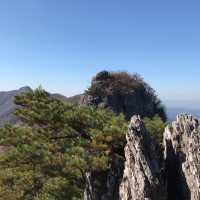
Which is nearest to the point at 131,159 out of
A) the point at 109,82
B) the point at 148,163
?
the point at 148,163

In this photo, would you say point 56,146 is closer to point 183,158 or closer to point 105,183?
point 105,183

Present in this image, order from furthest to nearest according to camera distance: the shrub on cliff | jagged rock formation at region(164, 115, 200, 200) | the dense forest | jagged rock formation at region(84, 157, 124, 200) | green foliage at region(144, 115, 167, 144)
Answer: the shrub on cliff
green foliage at region(144, 115, 167, 144)
the dense forest
jagged rock formation at region(84, 157, 124, 200)
jagged rock formation at region(164, 115, 200, 200)

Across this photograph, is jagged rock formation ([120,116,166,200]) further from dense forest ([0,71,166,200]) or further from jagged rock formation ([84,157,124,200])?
dense forest ([0,71,166,200])

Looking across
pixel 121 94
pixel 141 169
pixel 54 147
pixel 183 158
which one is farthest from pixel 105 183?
pixel 121 94

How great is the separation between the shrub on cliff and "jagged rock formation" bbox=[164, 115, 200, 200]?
1628 inches

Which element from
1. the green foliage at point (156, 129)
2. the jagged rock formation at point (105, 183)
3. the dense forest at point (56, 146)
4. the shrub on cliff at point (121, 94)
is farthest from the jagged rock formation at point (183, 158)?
the shrub on cliff at point (121, 94)

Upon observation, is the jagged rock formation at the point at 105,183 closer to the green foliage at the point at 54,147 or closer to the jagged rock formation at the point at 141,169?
the green foliage at the point at 54,147

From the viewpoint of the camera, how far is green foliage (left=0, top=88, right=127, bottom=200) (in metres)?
12.0

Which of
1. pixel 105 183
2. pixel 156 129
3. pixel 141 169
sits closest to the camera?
pixel 141 169

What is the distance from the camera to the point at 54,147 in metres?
13.7

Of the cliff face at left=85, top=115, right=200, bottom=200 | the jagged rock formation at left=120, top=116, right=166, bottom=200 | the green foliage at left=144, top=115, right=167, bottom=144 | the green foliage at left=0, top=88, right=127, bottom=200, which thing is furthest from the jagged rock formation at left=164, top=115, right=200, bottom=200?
the green foliage at left=144, top=115, right=167, bottom=144

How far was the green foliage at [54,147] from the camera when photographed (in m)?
12.0

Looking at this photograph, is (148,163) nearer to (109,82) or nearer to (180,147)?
(180,147)

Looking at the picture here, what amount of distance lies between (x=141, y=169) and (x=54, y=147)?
483 cm
